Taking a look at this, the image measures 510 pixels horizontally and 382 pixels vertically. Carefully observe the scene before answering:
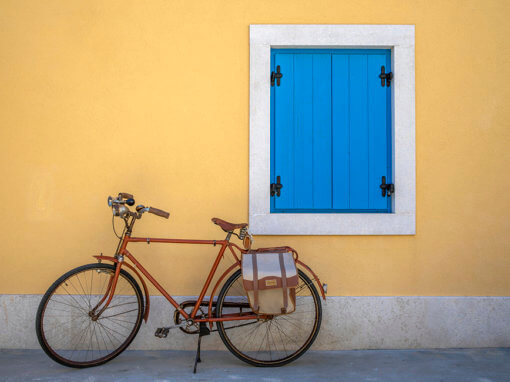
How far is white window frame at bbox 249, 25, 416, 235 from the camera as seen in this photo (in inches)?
162

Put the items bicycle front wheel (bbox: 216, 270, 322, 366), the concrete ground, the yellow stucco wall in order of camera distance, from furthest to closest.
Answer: the yellow stucco wall < bicycle front wheel (bbox: 216, 270, 322, 366) < the concrete ground

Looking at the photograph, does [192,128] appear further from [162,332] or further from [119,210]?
[162,332]

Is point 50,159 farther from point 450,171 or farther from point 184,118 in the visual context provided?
point 450,171

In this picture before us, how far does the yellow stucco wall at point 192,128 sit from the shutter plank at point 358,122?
420mm

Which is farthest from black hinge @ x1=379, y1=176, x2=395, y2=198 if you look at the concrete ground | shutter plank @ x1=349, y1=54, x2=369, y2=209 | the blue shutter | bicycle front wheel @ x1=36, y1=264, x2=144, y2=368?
bicycle front wheel @ x1=36, y1=264, x2=144, y2=368

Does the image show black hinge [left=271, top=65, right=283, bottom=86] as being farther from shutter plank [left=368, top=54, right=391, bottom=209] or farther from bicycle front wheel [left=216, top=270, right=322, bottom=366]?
bicycle front wheel [left=216, top=270, right=322, bottom=366]

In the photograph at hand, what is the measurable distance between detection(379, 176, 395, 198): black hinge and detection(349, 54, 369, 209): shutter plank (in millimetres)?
146

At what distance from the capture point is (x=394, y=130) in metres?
4.17

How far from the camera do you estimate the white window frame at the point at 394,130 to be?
4.11 meters

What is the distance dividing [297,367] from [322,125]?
6.89 feet

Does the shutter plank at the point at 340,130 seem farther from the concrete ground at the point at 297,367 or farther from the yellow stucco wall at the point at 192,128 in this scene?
the concrete ground at the point at 297,367

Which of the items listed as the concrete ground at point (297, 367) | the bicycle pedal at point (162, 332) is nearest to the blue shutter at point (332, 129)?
the concrete ground at point (297, 367)

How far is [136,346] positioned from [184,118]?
2075 millimetres

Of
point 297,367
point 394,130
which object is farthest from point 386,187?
point 297,367
